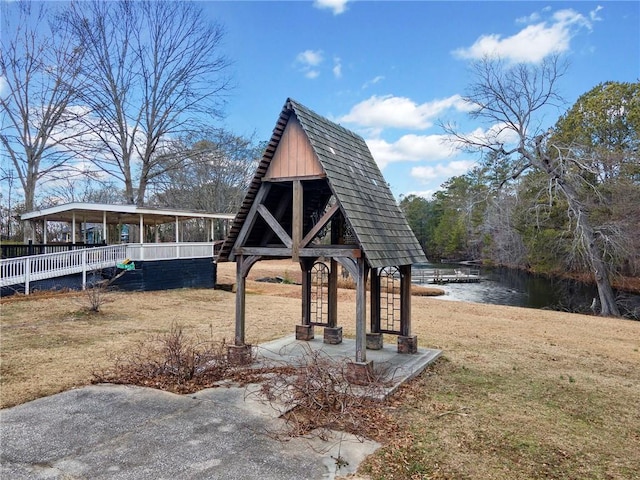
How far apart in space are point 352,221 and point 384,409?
230 centimetres

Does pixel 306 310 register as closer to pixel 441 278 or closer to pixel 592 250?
pixel 592 250

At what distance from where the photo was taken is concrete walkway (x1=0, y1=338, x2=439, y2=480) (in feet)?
11.5

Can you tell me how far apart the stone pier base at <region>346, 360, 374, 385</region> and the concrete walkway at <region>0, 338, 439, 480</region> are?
126cm

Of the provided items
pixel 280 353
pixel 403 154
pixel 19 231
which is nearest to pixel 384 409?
pixel 280 353

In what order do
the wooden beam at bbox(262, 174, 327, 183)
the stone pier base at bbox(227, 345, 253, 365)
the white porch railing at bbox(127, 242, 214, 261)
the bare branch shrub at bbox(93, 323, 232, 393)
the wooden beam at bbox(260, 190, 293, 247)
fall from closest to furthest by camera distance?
the bare branch shrub at bbox(93, 323, 232, 393)
the wooden beam at bbox(262, 174, 327, 183)
the stone pier base at bbox(227, 345, 253, 365)
the wooden beam at bbox(260, 190, 293, 247)
the white porch railing at bbox(127, 242, 214, 261)

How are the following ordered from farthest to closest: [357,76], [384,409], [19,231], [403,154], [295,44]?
[403,154]
[19,231]
[357,76]
[295,44]
[384,409]

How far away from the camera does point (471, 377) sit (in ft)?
21.4

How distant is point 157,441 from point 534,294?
86.4 ft

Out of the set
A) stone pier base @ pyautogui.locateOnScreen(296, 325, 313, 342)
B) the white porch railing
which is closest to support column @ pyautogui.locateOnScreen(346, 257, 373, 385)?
stone pier base @ pyautogui.locateOnScreen(296, 325, 313, 342)

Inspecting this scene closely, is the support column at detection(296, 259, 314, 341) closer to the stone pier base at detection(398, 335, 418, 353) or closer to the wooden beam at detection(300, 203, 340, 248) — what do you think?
the stone pier base at detection(398, 335, 418, 353)

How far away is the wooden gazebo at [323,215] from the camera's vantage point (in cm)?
572

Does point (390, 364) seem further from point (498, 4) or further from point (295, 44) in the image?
point (295, 44)

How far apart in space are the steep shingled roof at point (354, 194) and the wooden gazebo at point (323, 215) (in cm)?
1

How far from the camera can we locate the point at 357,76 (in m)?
17.4
